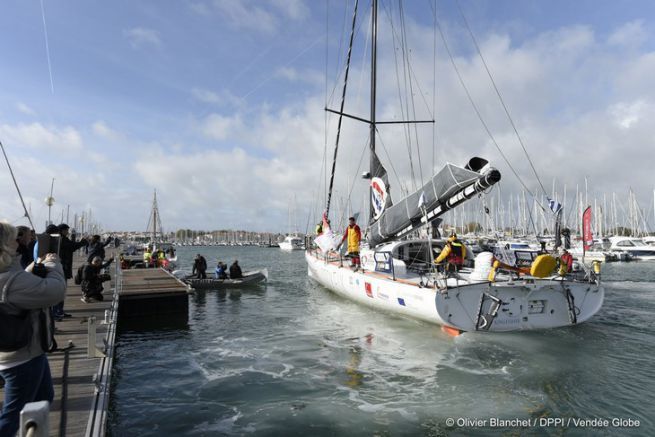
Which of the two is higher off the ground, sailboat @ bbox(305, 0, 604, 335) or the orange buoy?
sailboat @ bbox(305, 0, 604, 335)

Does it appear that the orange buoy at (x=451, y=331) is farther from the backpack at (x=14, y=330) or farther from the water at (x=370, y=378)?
the backpack at (x=14, y=330)

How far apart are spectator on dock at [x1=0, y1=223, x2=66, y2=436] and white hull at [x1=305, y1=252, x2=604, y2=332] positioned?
25.3ft

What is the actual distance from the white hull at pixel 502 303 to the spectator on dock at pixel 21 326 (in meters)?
7.72

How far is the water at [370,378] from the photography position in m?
6.12

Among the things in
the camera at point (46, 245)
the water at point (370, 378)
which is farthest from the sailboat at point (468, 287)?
the camera at point (46, 245)

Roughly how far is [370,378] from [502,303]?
3.67 meters

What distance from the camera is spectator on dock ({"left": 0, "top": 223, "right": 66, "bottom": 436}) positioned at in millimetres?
2822

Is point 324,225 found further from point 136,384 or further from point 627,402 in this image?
point 627,402

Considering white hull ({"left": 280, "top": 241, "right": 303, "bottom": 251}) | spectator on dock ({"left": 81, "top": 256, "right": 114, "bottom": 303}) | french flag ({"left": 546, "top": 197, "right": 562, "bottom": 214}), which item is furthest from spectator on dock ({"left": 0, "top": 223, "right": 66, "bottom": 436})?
white hull ({"left": 280, "top": 241, "right": 303, "bottom": 251})

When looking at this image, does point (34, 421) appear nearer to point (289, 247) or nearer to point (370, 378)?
point (370, 378)

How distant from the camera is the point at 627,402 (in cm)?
662

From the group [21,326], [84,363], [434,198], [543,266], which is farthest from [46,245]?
[434,198]

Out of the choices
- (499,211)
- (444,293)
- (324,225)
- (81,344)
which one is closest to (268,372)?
(81,344)

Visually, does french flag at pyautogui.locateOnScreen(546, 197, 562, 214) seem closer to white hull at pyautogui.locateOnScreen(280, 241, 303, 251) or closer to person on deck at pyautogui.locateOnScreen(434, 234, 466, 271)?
person on deck at pyautogui.locateOnScreen(434, 234, 466, 271)
